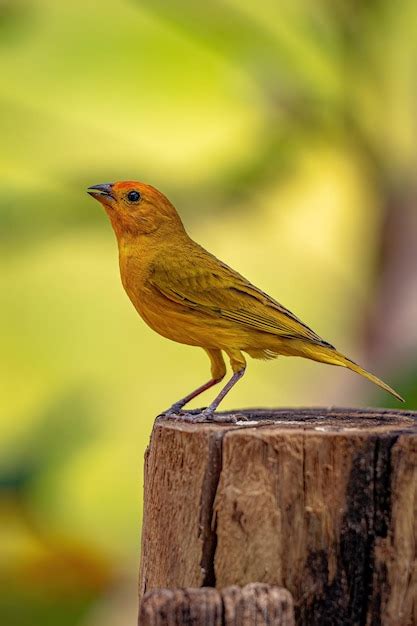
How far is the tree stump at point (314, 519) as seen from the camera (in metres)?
3.22

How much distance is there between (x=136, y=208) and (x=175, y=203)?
3.36m

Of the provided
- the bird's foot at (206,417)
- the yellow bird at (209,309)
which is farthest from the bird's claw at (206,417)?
the yellow bird at (209,309)

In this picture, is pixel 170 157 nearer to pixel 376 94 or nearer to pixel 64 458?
pixel 376 94

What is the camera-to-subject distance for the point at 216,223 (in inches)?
334

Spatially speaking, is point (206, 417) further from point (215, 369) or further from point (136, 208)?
point (136, 208)

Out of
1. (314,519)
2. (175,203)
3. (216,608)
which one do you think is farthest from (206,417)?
(175,203)

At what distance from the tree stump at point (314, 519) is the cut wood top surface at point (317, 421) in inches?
4.0

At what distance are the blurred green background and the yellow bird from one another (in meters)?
1.54

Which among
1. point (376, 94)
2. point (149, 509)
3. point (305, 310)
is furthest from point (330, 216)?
point (149, 509)

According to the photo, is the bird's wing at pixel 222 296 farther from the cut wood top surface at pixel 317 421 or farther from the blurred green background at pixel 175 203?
the blurred green background at pixel 175 203

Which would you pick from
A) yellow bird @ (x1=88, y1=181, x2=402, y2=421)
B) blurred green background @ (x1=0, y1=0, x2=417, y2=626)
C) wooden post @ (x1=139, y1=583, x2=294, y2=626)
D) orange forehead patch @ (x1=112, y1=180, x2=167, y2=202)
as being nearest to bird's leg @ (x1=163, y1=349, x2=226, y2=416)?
yellow bird @ (x1=88, y1=181, x2=402, y2=421)

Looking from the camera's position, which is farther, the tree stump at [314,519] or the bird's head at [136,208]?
the bird's head at [136,208]

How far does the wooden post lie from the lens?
2.96 meters

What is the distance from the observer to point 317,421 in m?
3.79
